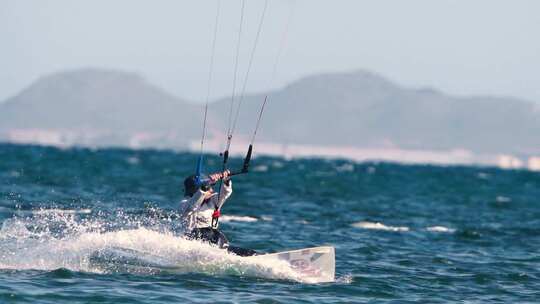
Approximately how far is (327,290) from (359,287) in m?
0.98

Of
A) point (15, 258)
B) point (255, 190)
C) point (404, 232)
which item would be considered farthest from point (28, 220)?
point (255, 190)

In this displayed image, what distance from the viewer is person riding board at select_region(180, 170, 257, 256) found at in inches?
881

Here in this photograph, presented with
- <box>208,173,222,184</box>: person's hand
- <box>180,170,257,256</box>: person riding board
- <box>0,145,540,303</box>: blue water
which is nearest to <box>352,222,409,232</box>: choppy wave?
<box>0,145,540,303</box>: blue water

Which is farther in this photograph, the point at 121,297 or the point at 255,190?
the point at 255,190

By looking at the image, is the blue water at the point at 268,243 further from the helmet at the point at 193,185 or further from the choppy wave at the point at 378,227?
the helmet at the point at 193,185

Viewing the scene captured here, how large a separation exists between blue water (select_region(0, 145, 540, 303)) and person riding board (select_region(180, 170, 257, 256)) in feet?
1.02

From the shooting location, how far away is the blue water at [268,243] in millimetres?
20797

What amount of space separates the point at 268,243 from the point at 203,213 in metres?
7.60

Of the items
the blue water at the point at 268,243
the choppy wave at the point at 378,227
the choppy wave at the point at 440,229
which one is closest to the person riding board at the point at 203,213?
the blue water at the point at 268,243

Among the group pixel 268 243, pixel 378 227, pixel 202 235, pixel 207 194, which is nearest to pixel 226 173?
pixel 207 194

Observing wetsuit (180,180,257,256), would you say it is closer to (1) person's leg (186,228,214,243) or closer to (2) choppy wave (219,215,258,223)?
(1) person's leg (186,228,214,243)

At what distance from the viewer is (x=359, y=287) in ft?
72.9

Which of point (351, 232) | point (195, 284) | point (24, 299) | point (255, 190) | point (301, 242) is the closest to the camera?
point (24, 299)

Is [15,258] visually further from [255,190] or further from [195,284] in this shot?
[255,190]
